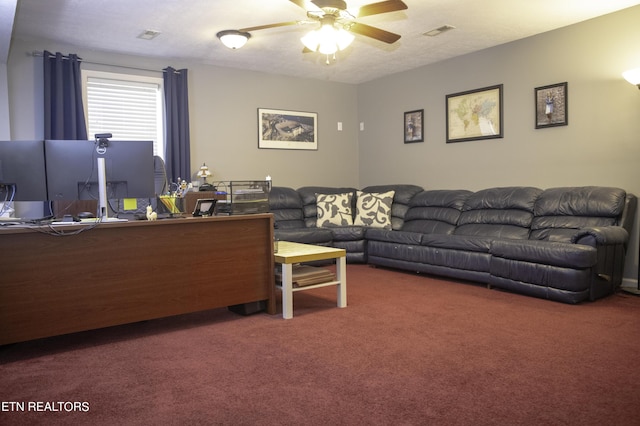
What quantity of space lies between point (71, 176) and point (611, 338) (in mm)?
3458

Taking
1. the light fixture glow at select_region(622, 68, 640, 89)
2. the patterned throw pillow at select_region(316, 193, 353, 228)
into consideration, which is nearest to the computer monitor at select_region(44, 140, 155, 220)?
the patterned throw pillow at select_region(316, 193, 353, 228)

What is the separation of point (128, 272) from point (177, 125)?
315cm

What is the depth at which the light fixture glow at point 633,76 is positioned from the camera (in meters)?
4.00

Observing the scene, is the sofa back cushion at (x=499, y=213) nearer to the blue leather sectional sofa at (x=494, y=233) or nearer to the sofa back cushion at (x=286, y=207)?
the blue leather sectional sofa at (x=494, y=233)

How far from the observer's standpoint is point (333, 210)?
622cm

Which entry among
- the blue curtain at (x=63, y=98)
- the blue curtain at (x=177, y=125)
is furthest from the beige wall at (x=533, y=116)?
A: the blue curtain at (x=63, y=98)

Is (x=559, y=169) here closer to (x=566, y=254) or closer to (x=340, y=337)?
(x=566, y=254)

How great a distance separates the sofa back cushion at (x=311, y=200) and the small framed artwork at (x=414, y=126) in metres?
1.09

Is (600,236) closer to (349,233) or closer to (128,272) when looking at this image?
(349,233)

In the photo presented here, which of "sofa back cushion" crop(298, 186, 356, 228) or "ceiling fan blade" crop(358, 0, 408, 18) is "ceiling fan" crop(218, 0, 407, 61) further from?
"sofa back cushion" crop(298, 186, 356, 228)

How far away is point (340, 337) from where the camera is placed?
9.91ft

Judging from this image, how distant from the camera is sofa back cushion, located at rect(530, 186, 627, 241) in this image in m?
4.17

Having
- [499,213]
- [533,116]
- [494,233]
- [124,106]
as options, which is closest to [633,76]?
[533,116]

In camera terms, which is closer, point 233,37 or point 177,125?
point 233,37
